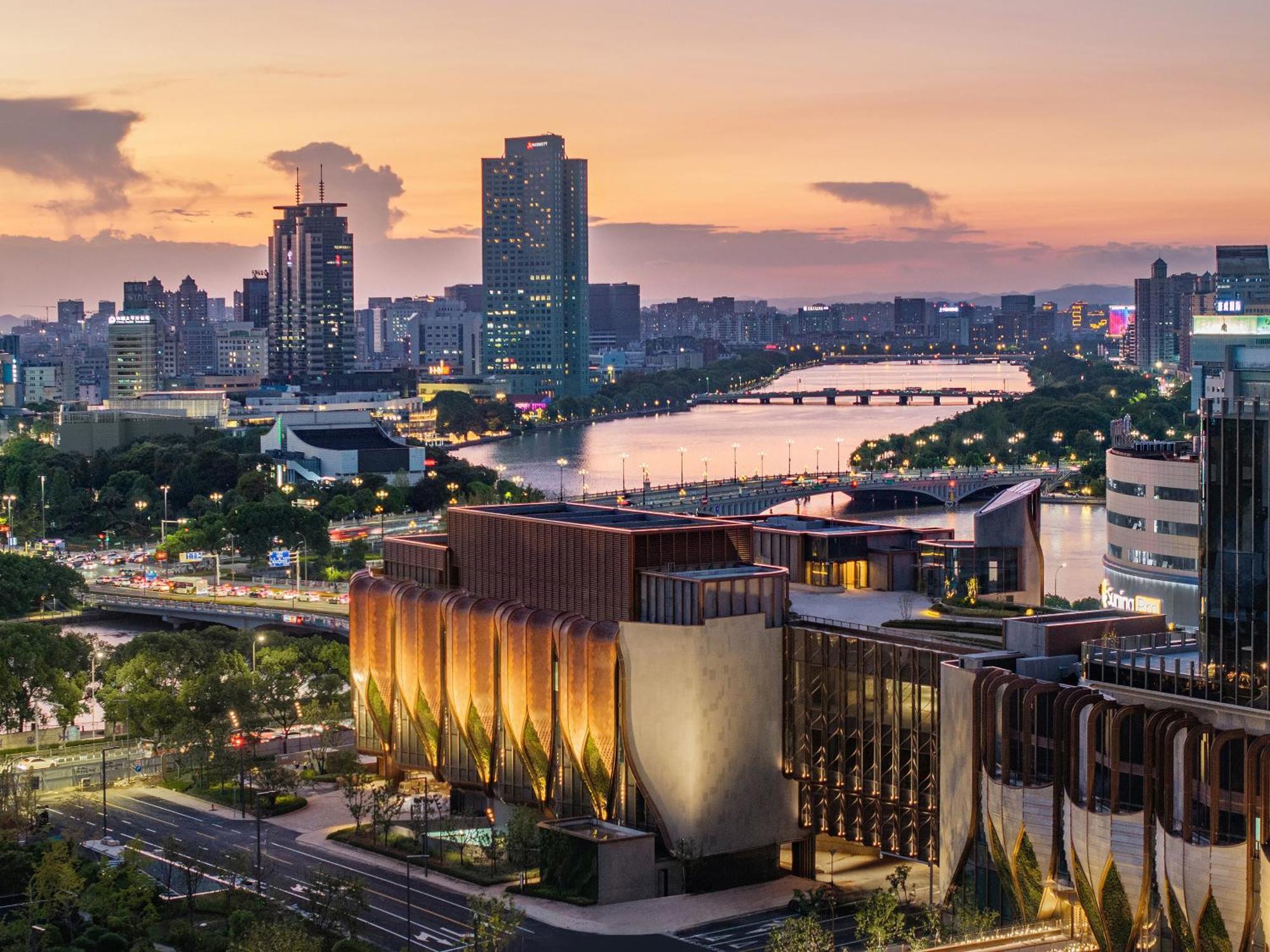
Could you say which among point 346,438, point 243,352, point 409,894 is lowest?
point 409,894

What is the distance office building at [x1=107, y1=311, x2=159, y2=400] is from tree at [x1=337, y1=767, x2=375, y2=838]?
125 metres

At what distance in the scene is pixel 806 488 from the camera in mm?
79062

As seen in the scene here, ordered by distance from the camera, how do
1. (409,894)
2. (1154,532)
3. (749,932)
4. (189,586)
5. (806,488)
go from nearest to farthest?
(749,932) → (409,894) → (1154,532) → (189,586) → (806,488)

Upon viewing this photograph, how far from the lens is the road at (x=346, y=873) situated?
943 inches

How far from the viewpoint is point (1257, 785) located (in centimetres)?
1928

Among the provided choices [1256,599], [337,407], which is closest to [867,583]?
[1256,599]

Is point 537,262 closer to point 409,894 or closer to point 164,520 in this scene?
point 164,520

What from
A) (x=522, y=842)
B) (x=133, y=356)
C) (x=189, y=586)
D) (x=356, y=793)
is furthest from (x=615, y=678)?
(x=133, y=356)

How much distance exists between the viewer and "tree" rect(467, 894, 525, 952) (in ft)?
74.2

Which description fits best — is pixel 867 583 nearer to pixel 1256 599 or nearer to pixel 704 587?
pixel 704 587

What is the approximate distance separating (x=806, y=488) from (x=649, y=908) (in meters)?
54.3

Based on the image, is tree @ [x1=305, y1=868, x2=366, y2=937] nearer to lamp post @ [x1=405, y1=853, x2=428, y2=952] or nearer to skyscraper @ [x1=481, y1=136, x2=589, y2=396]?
lamp post @ [x1=405, y1=853, x2=428, y2=952]

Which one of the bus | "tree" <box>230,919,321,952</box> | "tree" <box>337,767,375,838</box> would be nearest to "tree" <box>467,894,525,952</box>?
"tree" <box>230,919,321,952</box>

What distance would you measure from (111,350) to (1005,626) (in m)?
140
